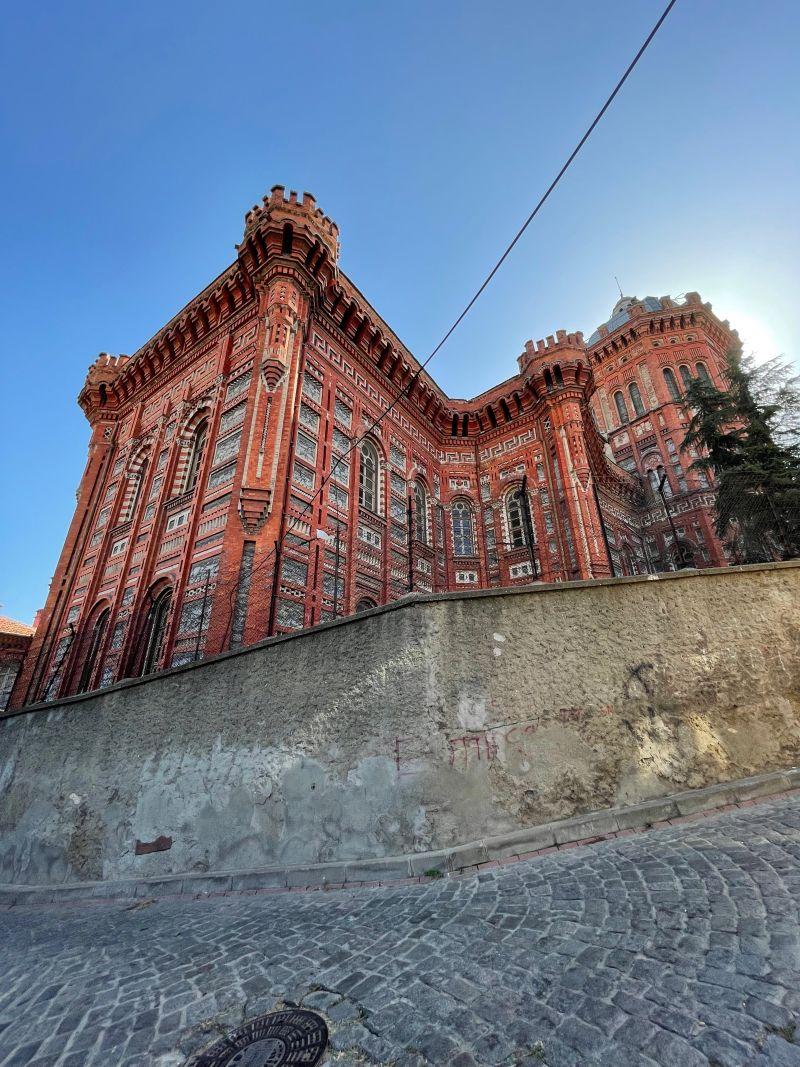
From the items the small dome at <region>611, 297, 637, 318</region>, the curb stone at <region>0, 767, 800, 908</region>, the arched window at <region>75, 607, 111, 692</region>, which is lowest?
the curb stone at <region>0, 767, 800, 908</region>

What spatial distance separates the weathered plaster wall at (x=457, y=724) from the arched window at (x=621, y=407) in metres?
27.0

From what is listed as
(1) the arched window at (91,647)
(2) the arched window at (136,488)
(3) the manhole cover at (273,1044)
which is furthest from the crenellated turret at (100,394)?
(3) the manhole cover at (273,1044)

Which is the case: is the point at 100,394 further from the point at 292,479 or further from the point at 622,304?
the point at 622,304

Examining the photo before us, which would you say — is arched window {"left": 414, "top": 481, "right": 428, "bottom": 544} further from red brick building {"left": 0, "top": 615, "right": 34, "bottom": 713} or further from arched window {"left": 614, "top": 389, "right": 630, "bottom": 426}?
arched window {"left": 614, "top": 389, "right": 630, "bottom": 426}

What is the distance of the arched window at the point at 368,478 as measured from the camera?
1490 centimetres

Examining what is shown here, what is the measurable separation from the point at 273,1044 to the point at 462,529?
655 inches

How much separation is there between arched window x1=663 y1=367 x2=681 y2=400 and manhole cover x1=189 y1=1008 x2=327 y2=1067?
33.2 metres

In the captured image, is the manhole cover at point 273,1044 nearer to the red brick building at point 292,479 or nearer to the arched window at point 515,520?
the red brick building at point 292,479

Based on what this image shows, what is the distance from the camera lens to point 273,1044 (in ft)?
7.38

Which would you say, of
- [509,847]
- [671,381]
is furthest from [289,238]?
[671,381]

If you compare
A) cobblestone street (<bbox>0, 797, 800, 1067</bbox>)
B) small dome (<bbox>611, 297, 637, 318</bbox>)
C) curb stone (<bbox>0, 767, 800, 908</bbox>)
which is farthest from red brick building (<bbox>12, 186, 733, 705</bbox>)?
small dome (<bbox>611, 297, 637, 318</bbox>)

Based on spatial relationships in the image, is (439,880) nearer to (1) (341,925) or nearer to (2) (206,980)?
(1) (341,925)

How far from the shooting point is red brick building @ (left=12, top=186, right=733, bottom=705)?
442 inches

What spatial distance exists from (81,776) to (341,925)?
596cm
